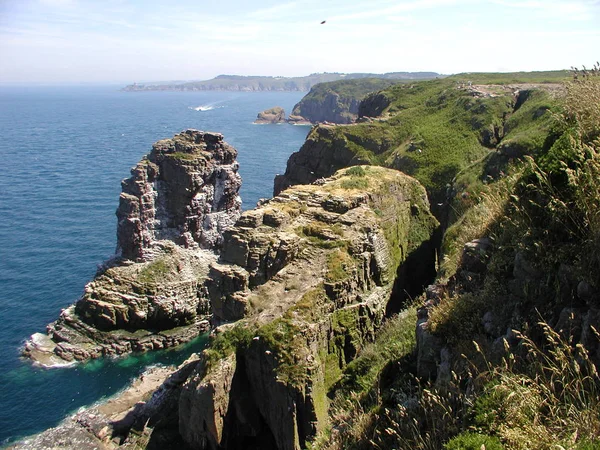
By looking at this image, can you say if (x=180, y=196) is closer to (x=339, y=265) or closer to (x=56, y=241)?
(x=56, y=241)

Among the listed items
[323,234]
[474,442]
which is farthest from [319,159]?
[474,442]

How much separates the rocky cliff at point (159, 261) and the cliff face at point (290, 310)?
93.7 ft

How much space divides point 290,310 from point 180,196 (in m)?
42.2

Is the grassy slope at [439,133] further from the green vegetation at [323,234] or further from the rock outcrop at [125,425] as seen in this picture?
the rock outcrop at [125,425]

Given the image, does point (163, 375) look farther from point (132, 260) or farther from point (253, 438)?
point (253, 438)

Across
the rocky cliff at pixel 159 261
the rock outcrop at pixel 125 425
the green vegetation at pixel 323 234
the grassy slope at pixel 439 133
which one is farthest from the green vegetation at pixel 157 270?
the grassy slope at pixel 439 133

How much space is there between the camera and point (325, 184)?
1673 inches

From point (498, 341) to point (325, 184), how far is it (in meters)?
31.1

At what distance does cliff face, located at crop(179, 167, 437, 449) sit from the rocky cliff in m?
28.6

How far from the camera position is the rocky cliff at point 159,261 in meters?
56.5

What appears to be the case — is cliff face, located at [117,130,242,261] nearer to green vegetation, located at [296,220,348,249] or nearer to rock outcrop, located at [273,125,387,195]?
rock outcrop, located at [273,125,387,195]

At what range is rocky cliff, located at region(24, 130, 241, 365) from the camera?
185 feet

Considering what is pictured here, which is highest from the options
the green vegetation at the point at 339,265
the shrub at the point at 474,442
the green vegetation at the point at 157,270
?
the shrub at the point at 474,442

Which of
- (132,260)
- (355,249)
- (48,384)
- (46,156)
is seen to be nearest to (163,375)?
(48,384)
